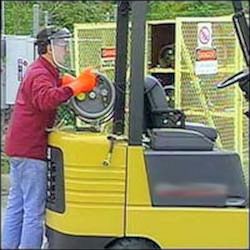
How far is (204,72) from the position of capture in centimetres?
891

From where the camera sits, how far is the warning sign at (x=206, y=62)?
29.0 ft

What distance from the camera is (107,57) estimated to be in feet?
29.9

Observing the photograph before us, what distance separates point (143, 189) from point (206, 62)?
412 centimetres

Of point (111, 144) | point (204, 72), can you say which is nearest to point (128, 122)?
point (111, 144)

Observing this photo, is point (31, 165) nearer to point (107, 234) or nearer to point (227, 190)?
point (107, 234)

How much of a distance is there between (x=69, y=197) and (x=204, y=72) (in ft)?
13.5

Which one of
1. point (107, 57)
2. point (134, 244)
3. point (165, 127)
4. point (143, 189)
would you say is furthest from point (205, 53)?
point (134, 244)

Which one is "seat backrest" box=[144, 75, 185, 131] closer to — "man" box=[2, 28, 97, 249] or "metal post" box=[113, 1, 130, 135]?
"metal post" box=[113, 1, 130, 135]

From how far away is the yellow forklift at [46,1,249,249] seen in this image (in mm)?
4938

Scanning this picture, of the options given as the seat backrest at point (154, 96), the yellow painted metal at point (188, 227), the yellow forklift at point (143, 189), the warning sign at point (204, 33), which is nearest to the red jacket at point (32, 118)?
the yellow forklift at point (143, 189)

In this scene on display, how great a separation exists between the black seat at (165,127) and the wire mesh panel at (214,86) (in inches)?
138

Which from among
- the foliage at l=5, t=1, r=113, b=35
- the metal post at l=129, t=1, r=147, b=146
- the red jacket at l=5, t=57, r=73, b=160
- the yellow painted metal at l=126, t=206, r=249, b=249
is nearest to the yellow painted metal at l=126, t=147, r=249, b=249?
the yellow painted metal at l=126, t=206, r=249, b=249

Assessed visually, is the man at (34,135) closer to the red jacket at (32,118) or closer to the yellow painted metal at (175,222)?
the red jacket at (32,118)

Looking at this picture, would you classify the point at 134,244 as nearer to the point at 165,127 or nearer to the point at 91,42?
the point at 165,127
